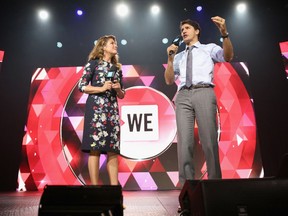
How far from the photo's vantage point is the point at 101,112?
2221 millimetres

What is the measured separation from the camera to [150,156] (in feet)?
A: 12.1

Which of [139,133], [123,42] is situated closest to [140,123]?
[139,133]

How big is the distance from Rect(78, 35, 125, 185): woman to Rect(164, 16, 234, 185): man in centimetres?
48

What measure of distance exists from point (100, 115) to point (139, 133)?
1562 mm

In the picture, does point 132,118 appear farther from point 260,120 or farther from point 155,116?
point 260,120

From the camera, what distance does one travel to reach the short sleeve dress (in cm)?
217

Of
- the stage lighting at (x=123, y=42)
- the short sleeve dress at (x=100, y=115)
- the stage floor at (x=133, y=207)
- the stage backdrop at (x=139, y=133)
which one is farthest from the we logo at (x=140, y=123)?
the short sleeve dress at (x=100, y=115)

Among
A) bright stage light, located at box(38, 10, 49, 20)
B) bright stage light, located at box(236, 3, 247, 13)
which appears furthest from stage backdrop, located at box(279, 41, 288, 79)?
bright stage light, located at box(38, 10, 49, 20)

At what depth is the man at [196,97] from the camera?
6.42 feet

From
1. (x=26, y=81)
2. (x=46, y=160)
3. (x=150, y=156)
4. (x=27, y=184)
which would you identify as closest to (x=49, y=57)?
(x=26, y=81)

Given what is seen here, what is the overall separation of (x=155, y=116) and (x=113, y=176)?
1661 mm

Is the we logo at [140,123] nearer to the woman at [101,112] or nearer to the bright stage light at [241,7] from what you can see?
the woman at [101,112]

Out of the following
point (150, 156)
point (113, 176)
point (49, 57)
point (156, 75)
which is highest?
point (49, 57)

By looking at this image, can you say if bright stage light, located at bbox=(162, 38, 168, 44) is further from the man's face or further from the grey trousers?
the grey trousers
